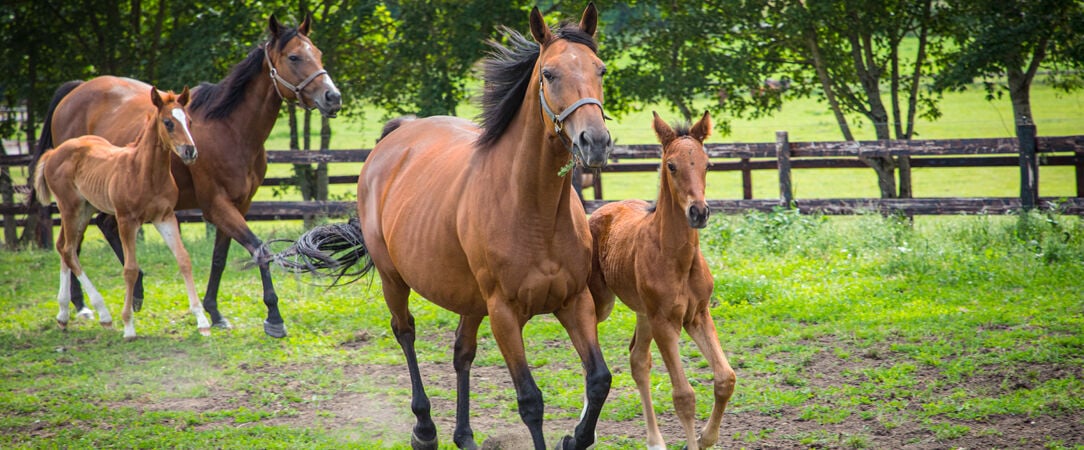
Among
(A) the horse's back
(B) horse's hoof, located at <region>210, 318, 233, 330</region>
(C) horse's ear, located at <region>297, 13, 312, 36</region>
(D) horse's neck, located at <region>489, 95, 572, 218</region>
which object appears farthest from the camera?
(A) the horse's back

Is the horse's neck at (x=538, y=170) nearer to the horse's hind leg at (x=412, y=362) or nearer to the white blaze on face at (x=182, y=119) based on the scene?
the horse's hind leg at (x=412, y=362)

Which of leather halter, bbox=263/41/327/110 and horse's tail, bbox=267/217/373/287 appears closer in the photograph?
horse's tail, bbox=267/217/373/287

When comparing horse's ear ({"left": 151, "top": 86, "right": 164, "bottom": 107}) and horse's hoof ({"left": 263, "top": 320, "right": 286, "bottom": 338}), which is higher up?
horse's ear ({"left": 151, "top": 86, "right": 164, "bottom": 107})

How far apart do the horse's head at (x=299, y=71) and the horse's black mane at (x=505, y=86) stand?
3.69 m

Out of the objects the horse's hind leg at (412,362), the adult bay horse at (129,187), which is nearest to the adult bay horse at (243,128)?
the adult bay horse at (129,187)

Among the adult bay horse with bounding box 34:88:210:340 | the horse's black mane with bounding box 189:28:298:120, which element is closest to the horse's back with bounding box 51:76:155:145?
the adult bay horse with bounding box 34:88:210:340

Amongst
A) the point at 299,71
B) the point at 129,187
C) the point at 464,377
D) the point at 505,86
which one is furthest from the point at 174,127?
the point at 505,86

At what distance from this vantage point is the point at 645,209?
5.21 metres

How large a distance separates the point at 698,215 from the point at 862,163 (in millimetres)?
9566

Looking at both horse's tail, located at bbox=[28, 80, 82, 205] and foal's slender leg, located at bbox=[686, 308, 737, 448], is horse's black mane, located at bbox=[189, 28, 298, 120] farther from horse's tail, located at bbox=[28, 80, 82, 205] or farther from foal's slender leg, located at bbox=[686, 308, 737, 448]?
foal's slender leg, located at bbox=[686, 308, 737, 448]

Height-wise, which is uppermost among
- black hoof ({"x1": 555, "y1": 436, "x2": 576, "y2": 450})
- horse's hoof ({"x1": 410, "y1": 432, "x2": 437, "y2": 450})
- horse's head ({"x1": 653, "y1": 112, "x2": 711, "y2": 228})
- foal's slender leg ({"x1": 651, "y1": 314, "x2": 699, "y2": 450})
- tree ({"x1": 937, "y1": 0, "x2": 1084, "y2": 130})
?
tree ({"x1": 937, "y1": 0, "x2": 1084, "y2": 130})

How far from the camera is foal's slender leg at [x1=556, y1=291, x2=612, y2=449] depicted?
159 inches

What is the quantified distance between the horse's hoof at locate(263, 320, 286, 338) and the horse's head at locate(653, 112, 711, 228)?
4229 mm

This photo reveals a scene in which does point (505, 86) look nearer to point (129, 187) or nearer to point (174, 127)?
point (174, 127)
